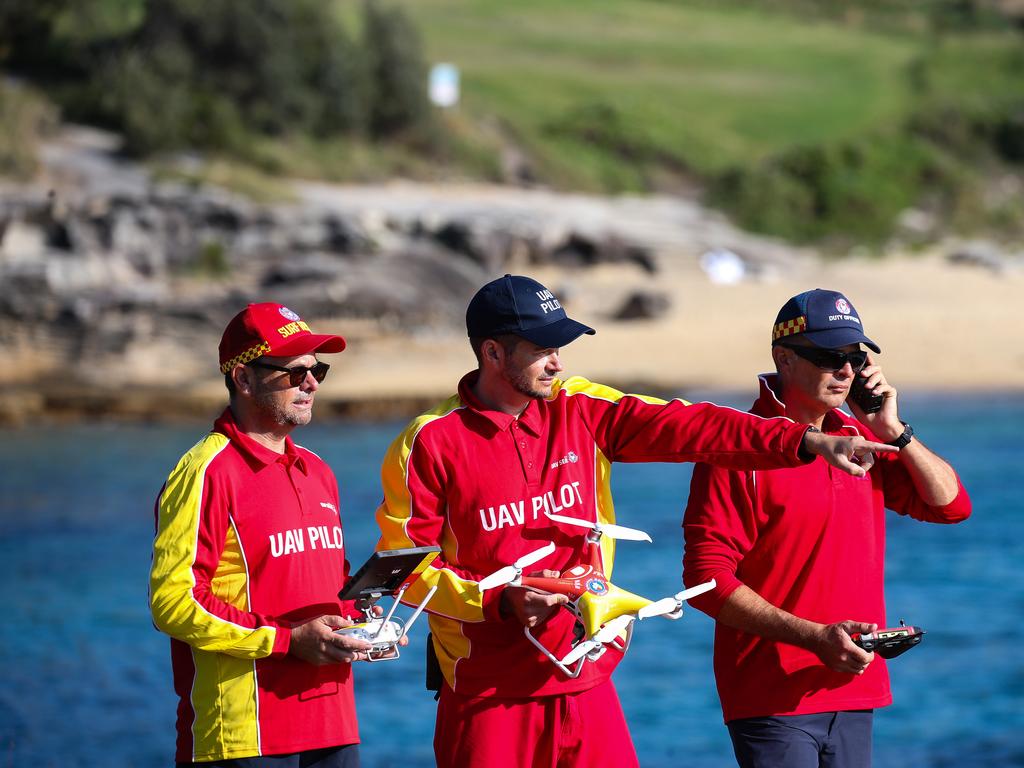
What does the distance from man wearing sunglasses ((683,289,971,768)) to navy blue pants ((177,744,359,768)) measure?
94cm

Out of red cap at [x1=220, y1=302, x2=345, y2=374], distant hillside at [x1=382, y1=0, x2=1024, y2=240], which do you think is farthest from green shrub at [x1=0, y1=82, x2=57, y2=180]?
red cap at [x1=220, y1=302, x2=345, y2=374]

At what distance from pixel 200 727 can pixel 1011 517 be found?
11.6m

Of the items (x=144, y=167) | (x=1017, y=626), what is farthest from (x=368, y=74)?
(x=1017, y=626)

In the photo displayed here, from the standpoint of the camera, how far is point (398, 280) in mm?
24281

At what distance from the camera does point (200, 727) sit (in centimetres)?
362

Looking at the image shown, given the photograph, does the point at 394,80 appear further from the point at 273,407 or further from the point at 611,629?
the point at 611,629

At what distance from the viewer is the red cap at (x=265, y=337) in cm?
374

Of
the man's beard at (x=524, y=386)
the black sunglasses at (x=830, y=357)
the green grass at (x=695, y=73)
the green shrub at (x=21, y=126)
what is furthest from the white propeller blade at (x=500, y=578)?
the green grass at (x=695, y=73)

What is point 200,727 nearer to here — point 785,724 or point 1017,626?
point 785,724

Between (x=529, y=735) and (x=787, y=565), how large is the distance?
77 centimetres

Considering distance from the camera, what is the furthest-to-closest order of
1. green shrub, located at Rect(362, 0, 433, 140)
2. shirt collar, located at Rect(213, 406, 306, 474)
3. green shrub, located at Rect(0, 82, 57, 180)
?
green shrub, located at Rect(362, 0, 433, 140) → green shrub, located at Rect(0, 82, 57, 180) → shirt collar, located at Rect(213, 406, 306, 474)

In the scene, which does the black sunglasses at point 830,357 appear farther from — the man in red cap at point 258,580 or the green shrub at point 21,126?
the green shrub at point 21,126

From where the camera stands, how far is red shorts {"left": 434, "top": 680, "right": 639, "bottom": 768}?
3750 millimetres

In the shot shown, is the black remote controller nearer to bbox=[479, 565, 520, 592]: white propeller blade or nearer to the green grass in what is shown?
bbox=[479, 565, 520, 592]: white propeller blade
